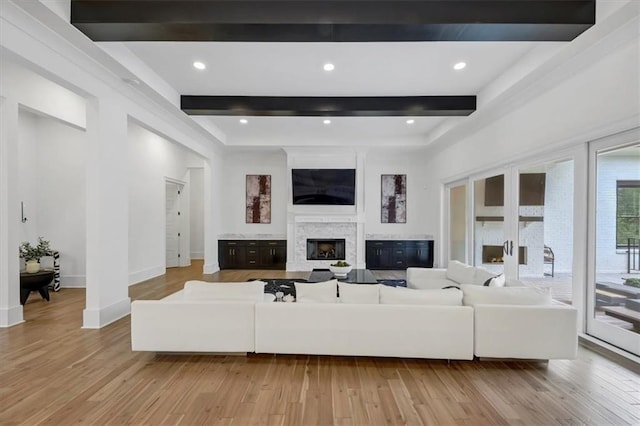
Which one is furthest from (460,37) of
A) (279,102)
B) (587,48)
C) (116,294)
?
(116,294)

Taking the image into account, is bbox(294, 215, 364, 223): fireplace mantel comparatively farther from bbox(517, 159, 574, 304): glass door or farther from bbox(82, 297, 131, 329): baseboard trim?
bbox(82, 297, 131, 329): baseboard trim

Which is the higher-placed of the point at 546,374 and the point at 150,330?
the point at 150,330

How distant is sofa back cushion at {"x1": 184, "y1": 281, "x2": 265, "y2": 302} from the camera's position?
10.6 feet

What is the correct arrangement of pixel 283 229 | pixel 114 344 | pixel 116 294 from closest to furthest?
pixel 114 344 → pixel 116 294 → pixel 283 229

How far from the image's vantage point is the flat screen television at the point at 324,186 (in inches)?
325

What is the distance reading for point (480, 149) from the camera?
588cm

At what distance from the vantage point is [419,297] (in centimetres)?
311

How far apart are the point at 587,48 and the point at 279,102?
405cm

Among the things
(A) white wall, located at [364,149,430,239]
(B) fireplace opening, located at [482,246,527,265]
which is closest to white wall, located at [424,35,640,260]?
(B) fireplace opening, located at [482,246,527,265]

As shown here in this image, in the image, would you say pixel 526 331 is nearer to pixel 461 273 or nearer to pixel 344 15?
pixel 461 273

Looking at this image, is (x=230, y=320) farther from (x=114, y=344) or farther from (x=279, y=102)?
(x=279, y=102)

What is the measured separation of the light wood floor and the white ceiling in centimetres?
333

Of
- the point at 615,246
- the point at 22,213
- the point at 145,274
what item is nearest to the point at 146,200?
the point at 145,274

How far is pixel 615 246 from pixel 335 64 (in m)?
3.87
